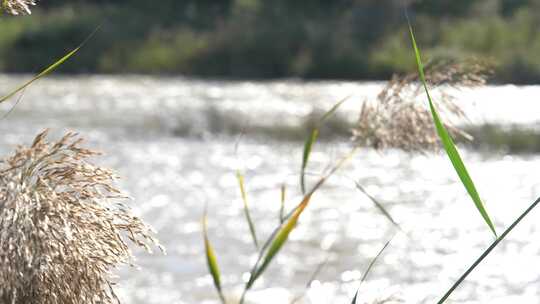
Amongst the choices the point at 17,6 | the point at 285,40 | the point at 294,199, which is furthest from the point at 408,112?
the point at 285,40

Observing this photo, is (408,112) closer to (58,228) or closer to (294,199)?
(58,228)

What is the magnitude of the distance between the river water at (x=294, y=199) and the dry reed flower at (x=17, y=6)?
13.5 inches

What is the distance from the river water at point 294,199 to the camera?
4.69m

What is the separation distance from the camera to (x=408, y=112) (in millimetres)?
1942

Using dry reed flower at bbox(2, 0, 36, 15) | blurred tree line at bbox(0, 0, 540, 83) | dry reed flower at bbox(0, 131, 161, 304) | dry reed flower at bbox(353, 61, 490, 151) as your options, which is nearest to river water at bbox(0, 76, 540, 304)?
dry reed flower at bbox(353, 61, 490, 151)

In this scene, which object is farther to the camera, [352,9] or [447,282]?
Answer: [352,9]

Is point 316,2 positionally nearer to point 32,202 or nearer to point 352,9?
point 352,9

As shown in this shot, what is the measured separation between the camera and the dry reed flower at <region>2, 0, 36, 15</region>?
143 cm

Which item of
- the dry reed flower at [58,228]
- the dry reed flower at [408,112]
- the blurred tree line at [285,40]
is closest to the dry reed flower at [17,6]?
the dry reed flower at [58,228]

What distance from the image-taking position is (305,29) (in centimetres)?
1811

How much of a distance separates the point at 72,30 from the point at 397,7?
5.95 m

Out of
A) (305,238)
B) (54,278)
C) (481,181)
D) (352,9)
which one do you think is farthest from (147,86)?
(54,278)

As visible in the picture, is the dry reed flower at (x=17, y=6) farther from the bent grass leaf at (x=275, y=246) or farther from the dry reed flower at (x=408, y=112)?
the dry reed flower at (x=408, y=112)

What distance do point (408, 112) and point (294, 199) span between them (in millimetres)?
4978
